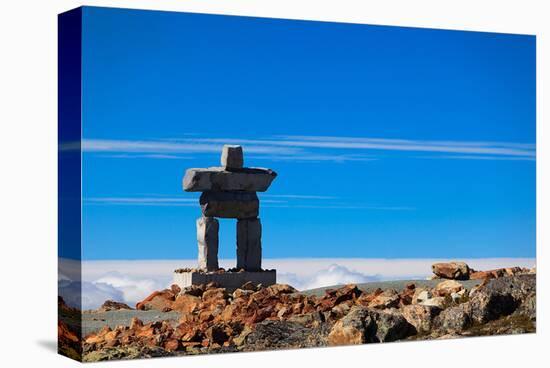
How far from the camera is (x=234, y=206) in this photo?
62.4ft

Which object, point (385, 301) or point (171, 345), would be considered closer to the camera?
point (171, 345)

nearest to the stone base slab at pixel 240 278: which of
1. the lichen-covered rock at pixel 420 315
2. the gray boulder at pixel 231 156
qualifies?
the gray boulder at pixel 231 156

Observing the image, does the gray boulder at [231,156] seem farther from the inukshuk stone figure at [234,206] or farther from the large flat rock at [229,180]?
the large flat rock at [229,180]

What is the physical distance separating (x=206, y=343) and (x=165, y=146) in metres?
2.49

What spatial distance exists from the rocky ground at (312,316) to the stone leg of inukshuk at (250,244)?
0.33m

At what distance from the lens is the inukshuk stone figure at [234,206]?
60.4 feet

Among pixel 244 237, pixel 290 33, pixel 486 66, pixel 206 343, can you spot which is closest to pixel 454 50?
pixel 486 66

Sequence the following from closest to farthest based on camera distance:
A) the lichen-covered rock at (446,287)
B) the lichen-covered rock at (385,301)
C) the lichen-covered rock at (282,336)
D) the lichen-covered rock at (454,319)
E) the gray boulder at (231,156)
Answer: the lichen-covered rock at (282,336) < the gray boulder at (231,156) < the lichen-covered rock at (385,301) < the lichen-covered rock at (454,319) < the lichen-covered rock at (446,287)

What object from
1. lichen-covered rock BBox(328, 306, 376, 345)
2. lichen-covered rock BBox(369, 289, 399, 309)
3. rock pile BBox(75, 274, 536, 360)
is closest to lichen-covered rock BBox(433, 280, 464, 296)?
rock pile BBox(75, 274, 536, 360)

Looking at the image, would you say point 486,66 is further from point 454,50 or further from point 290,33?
point 290,33

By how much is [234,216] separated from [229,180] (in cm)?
59

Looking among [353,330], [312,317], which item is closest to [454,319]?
[353,330]

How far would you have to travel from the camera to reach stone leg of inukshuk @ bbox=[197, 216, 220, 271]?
1861cm

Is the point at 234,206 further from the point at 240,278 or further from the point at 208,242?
the point at 240,278
